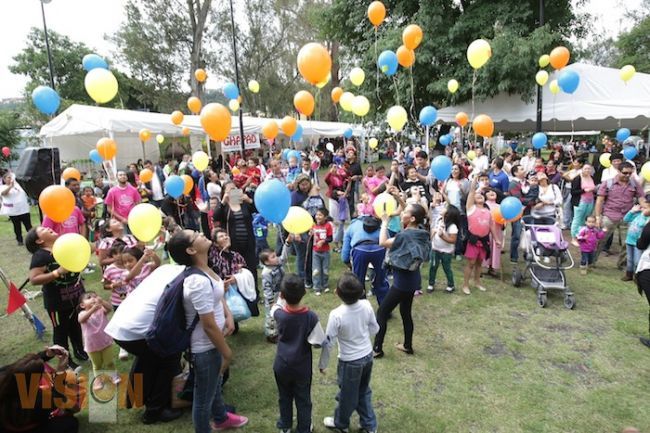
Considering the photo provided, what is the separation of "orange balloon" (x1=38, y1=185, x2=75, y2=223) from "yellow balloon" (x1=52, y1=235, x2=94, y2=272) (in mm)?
712

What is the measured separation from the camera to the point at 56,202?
3477mm

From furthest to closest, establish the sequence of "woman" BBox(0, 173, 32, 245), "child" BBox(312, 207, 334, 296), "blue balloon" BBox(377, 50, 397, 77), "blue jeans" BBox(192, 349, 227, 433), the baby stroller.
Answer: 1. "woman" BBox(0, 173, 32, 245)
2. "blue balloon" BBox(377, 50, 397, 77)
3. "child" BBox(312, 207, 334, 296)
4. the baby stroller
5. "blue jeans" BBox(192, 349, 227, 433)

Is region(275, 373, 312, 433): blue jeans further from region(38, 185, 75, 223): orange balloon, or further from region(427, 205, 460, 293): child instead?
region(427, 205, 460, 293): child

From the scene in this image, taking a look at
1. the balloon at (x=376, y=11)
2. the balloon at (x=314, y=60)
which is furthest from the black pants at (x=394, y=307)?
the balloon at (x=376, y=11)

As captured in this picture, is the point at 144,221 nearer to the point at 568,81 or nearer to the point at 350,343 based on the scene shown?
the point at 350,343

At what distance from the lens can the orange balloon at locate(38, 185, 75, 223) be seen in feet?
11.3

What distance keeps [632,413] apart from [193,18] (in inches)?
853

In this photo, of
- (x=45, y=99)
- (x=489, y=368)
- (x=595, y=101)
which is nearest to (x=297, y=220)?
(x=489, y=368)

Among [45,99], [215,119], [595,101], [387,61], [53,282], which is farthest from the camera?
[595,101]

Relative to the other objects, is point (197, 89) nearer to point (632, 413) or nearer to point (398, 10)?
point (398, 10)

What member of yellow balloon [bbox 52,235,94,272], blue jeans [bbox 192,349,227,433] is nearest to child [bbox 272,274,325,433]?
blue jeans [bbox 192,349,227,433]

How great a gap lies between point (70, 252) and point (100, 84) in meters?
2.22

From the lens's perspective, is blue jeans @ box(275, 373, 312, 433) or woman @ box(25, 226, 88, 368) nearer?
blue jeans @ box(275, 373, 312, 433)

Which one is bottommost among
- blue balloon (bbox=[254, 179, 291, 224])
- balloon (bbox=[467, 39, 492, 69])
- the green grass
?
the green grass
